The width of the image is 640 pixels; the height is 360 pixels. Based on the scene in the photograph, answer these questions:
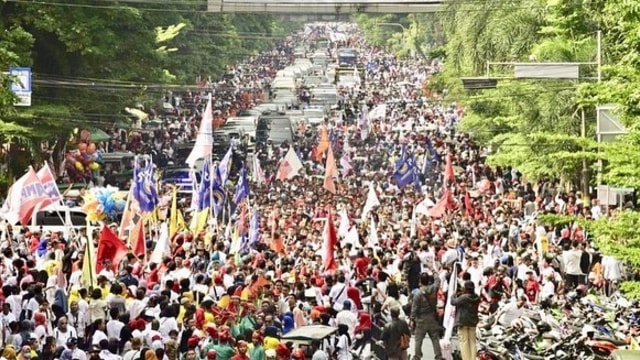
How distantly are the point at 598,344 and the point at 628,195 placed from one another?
17.8 meters

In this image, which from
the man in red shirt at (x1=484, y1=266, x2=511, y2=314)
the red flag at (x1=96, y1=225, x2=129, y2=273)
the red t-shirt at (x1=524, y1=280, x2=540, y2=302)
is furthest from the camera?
the red t-shirt at (x1=524, y1=280, x2=540, y2=302)

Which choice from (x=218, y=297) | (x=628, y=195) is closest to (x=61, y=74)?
(x=628, y=195)

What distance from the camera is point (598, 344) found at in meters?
22.6

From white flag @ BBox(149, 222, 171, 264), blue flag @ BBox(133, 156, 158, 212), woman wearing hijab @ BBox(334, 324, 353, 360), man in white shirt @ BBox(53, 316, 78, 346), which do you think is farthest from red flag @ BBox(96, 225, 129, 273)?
blue flag @ BBox(133, 156, 158, 212)

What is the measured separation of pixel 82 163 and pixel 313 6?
373 inches

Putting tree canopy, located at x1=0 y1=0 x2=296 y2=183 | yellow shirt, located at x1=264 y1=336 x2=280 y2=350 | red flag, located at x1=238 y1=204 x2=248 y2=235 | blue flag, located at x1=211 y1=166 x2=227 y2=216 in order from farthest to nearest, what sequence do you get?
tree canopy, located at x1=0 y1=0 x2=296 y2=183 < blue flag, located at x1=211 y1=166 x2=227 y2=216 < red flag, located at x1=238 y1=204 x2=248 y2=235 < yellow shirt, located at x1=264 y1=336 x2=280 y2=350

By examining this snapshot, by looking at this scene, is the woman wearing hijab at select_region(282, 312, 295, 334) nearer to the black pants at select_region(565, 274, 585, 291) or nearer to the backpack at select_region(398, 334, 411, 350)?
the backpack at select_region(398, 334, 411, 350)

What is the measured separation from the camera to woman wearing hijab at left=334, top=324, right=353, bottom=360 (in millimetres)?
21438

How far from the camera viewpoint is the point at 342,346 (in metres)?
21.5

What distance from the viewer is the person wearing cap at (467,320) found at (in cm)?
2286

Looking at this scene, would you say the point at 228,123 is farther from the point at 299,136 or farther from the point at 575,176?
the point at 575,176

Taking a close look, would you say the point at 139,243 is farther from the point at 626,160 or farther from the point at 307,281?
the point at 626,160

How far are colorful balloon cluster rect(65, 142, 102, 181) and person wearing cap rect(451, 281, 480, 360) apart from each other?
33252 mm

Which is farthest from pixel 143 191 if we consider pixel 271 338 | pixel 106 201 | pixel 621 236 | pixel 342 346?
pixel 271 338
